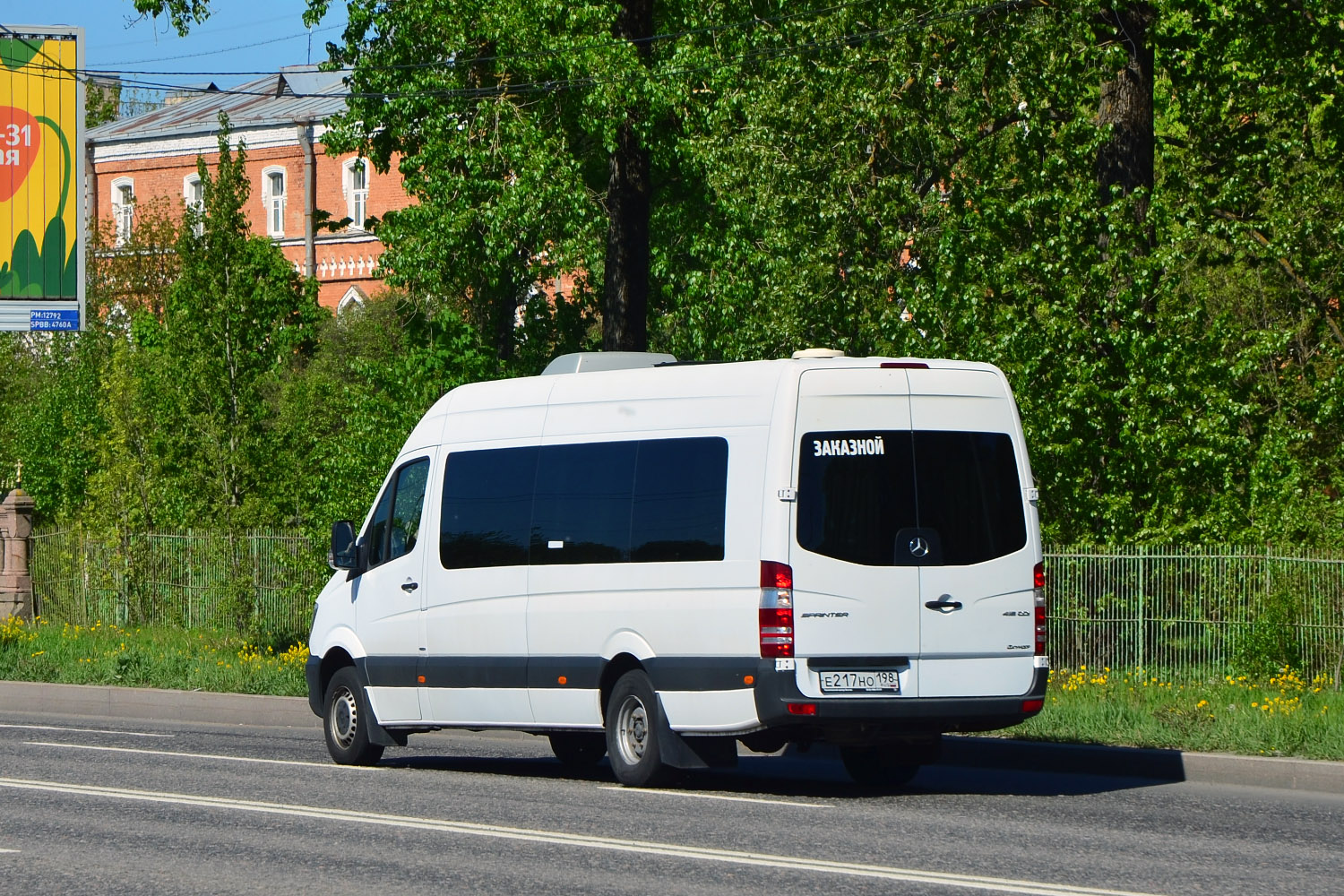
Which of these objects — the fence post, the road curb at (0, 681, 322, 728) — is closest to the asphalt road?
the road curb at (0, 681, 322, 728)

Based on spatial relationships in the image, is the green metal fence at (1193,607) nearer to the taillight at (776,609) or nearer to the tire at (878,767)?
the tire at (878,767)

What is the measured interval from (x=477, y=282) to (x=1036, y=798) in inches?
805

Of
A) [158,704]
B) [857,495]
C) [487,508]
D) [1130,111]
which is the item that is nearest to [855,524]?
[857,495]

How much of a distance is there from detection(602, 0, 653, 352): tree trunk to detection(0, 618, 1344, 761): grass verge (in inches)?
233

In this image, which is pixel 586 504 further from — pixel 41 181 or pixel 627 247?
pixel 41 181

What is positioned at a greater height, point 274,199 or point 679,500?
point 274,199

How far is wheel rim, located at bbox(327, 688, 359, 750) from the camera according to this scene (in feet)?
47.2

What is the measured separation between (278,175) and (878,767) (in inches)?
2167

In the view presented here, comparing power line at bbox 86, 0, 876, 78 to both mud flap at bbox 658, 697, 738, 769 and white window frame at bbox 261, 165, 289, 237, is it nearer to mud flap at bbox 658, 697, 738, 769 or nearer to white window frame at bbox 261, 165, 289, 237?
mud flap at bbox 658, 697, 738, 769

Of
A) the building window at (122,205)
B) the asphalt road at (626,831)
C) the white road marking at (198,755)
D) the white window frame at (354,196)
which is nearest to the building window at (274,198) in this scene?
the white window frame at (354,196)

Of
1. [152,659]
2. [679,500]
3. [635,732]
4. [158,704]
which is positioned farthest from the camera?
[152,659]

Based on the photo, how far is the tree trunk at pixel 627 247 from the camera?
25344 millimetres

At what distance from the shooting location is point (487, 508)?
1351 centimetres

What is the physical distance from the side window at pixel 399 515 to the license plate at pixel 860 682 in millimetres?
3968
